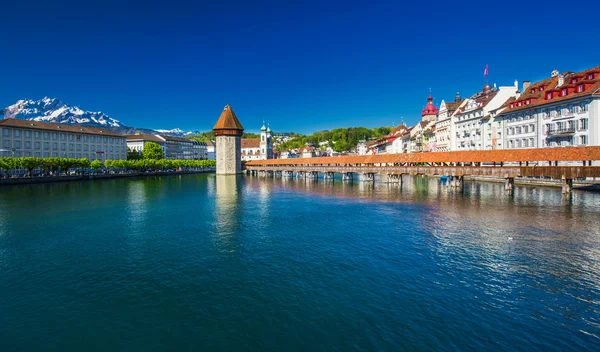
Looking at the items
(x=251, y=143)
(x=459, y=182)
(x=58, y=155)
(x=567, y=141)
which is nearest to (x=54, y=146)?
(x=58, y=155)

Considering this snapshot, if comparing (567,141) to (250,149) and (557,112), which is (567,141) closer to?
(557,112)

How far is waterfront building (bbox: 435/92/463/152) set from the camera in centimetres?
6950

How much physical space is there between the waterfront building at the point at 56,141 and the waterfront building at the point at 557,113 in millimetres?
81367

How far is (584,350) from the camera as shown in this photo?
770 centimetres

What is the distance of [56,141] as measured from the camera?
252 ft

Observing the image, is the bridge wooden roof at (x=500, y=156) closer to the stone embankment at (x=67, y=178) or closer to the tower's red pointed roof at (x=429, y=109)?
the stone embankment at (x=67, y=178)

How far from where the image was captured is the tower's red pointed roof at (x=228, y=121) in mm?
93375

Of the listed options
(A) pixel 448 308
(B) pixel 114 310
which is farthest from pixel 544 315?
(B) pixel 114 310

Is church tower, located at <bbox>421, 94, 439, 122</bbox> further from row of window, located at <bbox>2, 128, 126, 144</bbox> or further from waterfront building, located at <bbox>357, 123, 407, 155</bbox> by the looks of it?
row of window, located at <bbox>2, 128, 126, 144</bbox>

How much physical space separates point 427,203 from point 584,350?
23401 millimetres

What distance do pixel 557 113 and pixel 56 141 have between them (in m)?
92.9

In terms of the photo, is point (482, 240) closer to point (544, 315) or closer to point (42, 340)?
point (544, 315)

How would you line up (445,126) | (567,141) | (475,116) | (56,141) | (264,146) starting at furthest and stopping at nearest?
(264,146) < (56,141) < (445,126) < (475,116) < (567,141)

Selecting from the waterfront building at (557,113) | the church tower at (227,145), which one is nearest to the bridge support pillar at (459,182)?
the waterfront building at (557,113)
